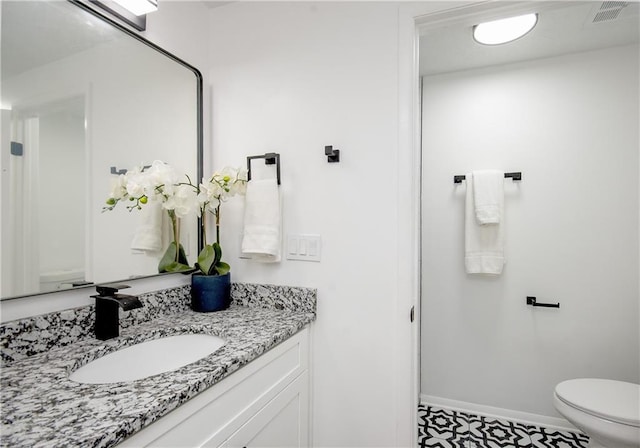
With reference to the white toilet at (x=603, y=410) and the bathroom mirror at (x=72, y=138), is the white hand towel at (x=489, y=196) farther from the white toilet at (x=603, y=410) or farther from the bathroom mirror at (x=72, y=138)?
the bathroom mirror at (x=72, y=138)

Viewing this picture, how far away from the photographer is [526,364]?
7.05ft

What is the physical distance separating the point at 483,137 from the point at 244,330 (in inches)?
75.6

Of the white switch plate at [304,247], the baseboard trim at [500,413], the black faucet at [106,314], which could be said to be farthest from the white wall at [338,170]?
the baseboard trim at [500,413]

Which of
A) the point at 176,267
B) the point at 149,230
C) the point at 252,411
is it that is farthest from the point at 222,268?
the point at 252,411

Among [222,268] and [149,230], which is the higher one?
[149,230]

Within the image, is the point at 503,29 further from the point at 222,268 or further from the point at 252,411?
the point at 252,411

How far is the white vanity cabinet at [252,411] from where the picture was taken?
76 cm

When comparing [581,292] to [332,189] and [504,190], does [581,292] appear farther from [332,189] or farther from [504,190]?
[332,189]

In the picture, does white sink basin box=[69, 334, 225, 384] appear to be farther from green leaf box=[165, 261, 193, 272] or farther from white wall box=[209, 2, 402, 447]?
white wall box=[209, 2, 402, 447]

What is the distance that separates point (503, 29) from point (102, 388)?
223 centimetres

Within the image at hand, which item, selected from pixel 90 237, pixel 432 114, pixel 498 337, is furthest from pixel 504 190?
pixel 90 237

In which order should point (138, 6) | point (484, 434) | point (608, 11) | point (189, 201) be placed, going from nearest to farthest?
point (138, 6) → point (189, 201) → point (608, 11) → point (484, 434)

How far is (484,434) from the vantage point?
2.02 meters

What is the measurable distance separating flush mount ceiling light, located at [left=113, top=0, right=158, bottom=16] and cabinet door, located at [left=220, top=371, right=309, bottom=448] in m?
1.38
